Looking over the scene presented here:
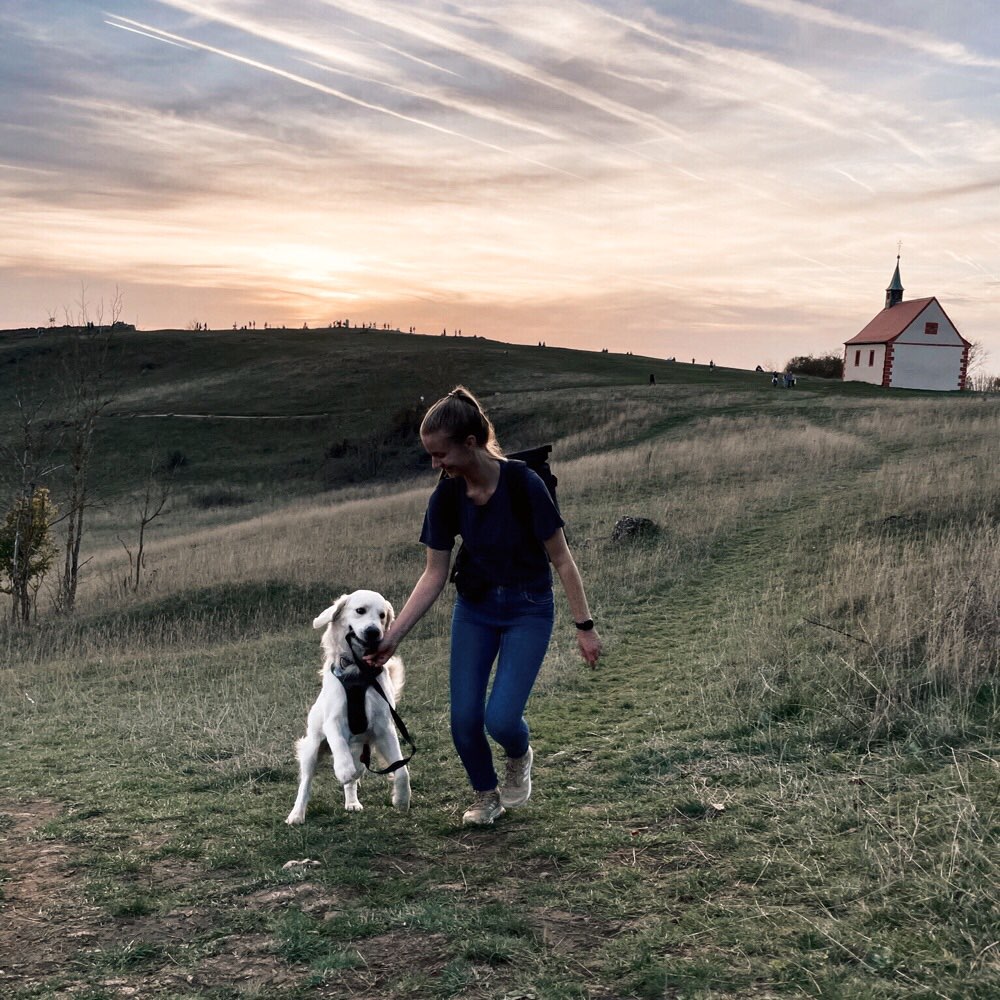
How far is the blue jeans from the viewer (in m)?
4.82

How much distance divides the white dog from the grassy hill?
0.70 ft

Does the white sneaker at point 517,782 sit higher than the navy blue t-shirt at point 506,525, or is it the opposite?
the navy blue t-shirt at point 506,525

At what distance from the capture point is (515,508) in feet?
15.7

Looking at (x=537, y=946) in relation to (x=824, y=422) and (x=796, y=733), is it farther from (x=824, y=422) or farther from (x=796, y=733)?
(x=824, y=422)

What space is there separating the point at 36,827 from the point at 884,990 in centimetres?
472

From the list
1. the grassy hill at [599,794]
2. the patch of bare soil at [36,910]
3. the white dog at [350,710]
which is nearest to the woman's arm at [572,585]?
the grassy hill at [599,794]

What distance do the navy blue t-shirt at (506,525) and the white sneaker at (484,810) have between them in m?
1.25

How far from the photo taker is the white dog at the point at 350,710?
17.1 feet

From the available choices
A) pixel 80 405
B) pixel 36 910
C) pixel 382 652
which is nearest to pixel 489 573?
pixel 382 652

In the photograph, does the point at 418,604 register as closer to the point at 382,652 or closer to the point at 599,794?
the point at 382,652

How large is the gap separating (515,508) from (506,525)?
10 centimetres

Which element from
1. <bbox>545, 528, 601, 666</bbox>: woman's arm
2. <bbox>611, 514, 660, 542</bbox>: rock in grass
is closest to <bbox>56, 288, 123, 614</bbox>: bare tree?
<bbox>611, 514, 660, 542</bbox>: rock in grass

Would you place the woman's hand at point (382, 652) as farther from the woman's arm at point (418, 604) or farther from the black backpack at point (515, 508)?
the black backpack at point (515, 508)

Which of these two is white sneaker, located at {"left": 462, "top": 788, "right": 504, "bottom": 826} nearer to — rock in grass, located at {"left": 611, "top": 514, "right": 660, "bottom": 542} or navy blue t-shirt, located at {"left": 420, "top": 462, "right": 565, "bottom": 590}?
navy blue t-shirt, located at {"left": 420, "top": 462, "right": 565, "bottom": 590}
